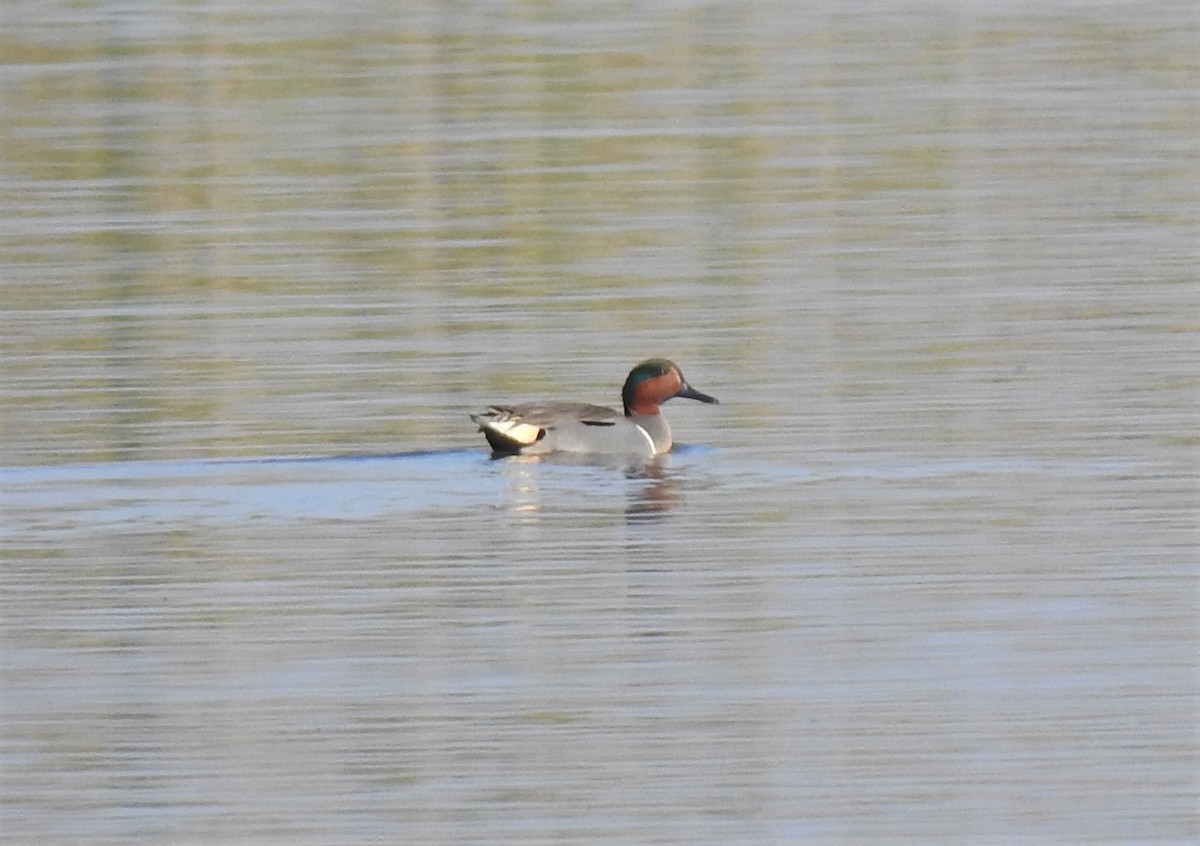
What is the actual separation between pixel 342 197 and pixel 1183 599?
1201cm

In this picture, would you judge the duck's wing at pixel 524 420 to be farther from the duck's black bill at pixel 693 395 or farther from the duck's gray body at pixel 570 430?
the duck's black bill at pixel 693 395

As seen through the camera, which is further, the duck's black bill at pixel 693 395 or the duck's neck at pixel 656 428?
the duck's black bill at pixel 693 395

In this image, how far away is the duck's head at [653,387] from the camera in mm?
14641

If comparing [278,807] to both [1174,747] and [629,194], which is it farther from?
[629,194]

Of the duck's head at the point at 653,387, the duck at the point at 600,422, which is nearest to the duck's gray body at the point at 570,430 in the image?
the duck at the point at 600,422

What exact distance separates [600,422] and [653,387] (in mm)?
594

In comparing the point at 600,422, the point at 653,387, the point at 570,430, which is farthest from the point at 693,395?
the point at 570,430

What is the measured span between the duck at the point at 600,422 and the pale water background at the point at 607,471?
18cm

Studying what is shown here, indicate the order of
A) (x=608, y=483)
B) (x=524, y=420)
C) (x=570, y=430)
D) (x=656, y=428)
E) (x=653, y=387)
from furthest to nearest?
(x=653, y=387) → (x=656, y=428) → (x=570, y=430) → (x=524, y=420) → (x=608, y=483)

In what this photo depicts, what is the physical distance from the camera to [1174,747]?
8.95 meters

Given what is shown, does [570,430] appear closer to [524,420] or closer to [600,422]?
[600,422]

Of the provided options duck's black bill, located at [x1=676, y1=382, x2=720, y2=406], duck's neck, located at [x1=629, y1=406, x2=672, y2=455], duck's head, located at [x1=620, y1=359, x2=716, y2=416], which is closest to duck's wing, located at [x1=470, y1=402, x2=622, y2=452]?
duck's neck, located at [x1=629, y1=406, x2=672, y2=455]

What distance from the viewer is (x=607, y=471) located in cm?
1400

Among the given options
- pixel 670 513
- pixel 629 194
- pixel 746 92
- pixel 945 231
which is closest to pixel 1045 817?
pixel 670 513
